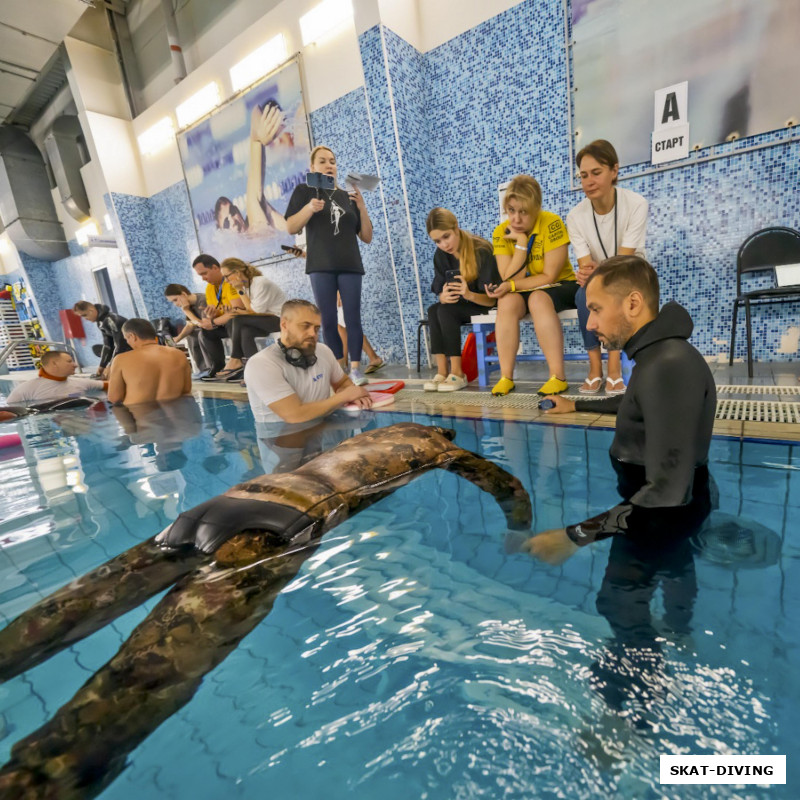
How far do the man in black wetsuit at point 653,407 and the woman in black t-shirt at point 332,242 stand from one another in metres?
3.04

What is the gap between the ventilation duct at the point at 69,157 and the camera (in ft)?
35.6

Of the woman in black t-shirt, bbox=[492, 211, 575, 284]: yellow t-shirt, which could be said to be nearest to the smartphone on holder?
the woman in black t-shirt

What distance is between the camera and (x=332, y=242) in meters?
4.55

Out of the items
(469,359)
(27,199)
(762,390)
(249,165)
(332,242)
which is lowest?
(762,390)

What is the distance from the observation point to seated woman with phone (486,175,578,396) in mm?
3395

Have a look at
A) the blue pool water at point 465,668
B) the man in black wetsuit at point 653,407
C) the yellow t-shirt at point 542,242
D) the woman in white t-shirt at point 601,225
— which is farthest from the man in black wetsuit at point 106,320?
the man in black wetsuit at point 653,407

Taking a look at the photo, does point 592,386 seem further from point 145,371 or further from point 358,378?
point 145,371

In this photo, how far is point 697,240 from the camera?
13.3 ft

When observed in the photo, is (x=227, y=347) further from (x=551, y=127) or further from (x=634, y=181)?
(x=634, y=181)

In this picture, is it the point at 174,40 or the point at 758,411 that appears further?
the point at 174,40

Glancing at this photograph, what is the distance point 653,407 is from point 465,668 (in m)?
0.88

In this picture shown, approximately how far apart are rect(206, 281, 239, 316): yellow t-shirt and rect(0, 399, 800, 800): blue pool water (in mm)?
4459

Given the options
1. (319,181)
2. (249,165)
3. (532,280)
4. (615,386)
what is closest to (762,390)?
(615,386)

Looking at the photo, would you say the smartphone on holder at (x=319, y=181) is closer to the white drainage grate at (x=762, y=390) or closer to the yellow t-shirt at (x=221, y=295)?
the yellow t-shirt at (x=221, y=295)
